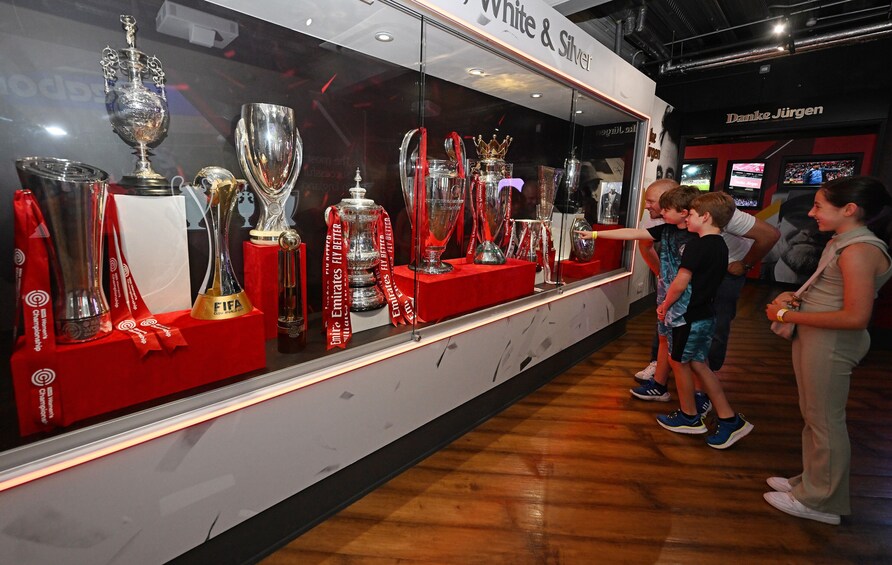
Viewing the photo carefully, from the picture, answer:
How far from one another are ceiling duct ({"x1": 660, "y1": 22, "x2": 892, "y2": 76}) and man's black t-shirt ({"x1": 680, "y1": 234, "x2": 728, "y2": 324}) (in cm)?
381

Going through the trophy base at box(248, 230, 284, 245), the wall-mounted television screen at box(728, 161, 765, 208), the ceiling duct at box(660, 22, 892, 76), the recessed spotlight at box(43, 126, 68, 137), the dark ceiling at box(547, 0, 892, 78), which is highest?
the dark ceiling at box(547, 0, 892, 78)

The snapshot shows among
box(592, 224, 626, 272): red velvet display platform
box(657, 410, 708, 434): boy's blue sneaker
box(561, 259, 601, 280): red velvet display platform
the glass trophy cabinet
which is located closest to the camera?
the glass trophy cabinet

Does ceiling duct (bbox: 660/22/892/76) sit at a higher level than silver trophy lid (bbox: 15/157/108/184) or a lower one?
higher

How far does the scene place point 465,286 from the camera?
209 centimetres

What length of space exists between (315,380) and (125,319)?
561 millimetres

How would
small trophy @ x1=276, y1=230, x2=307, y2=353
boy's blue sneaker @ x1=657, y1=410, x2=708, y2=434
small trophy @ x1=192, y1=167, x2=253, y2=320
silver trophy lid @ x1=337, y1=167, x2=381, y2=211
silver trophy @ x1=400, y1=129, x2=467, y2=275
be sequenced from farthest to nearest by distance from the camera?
boy's blue sneaker @ x1=657, y1=410, x2=708, y2=434 < silver trophy @ x1=400, y1=129, x2=467, y2=275 < silver trophy lid @ x1=337, y1=167, x2=381, y2=211 < small trophy @ x1=276, y1=230, x2=307, y2=353 < small trophy @ x1=192, y1=167, x2=253, y2=320

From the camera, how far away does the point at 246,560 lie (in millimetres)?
1386

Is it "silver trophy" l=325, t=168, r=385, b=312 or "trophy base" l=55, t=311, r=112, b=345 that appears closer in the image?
"trophy base" l=55, t=311, r=112, b=345

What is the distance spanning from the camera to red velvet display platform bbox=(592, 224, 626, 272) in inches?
143

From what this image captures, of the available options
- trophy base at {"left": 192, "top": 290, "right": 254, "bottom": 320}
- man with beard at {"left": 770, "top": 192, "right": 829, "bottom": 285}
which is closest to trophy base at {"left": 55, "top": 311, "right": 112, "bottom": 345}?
trophy base at {"left": 192, "top": 290, "right": 254, "bottom": 320}

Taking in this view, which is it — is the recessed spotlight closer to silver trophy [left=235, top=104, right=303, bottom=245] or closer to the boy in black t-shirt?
silver trophy [left=235, top=104, right=303, bottom=245]

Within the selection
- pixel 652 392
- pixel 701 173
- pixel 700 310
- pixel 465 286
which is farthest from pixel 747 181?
pixel 465 286

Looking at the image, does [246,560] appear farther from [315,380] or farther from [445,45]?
[445,45]

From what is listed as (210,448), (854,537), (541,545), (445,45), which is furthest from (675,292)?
(210,448)
